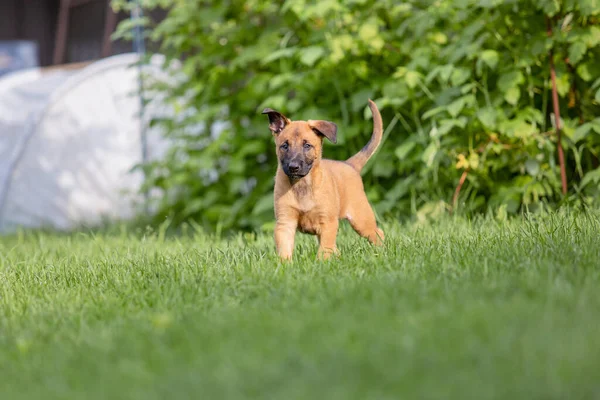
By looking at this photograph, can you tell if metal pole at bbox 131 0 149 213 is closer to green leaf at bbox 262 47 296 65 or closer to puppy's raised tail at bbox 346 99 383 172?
green leaf at bbox 262 47 296 65

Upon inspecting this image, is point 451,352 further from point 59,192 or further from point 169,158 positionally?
point 59,192

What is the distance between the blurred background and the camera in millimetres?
5004

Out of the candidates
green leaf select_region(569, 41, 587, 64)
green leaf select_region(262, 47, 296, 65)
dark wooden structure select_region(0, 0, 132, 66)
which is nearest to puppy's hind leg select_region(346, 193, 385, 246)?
green leaf select_region(569, 41, 587, 64)

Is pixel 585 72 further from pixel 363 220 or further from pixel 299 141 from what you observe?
pixel 299 141

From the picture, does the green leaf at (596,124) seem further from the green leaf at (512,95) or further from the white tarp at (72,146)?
the white tarp at (72,146)

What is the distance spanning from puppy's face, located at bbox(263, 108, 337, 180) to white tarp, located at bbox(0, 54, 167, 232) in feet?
12.9

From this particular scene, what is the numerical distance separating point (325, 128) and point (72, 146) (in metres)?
4.87

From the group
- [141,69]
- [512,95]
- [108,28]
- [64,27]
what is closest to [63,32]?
[64,27]

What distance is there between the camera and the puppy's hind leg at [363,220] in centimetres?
405

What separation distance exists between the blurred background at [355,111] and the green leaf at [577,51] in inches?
1.5

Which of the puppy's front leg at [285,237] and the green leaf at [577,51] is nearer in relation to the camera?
the puppy's front leg at [285,237]

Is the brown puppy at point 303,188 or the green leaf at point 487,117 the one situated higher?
the green leaf at point 487,117

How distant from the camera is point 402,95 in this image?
5.39 metres

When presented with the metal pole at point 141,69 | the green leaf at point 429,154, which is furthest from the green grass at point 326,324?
the metal pole at point 141,69
